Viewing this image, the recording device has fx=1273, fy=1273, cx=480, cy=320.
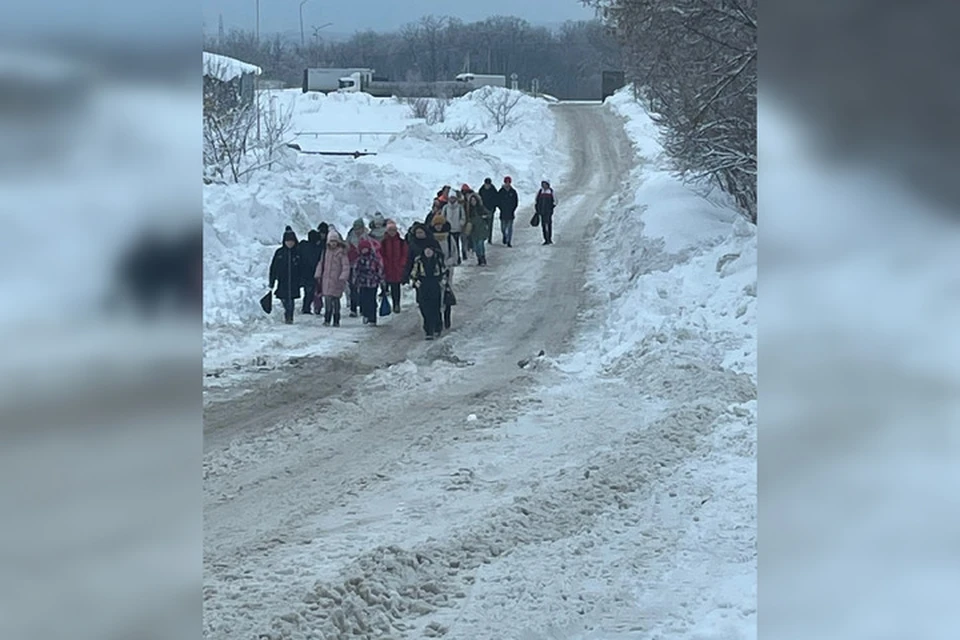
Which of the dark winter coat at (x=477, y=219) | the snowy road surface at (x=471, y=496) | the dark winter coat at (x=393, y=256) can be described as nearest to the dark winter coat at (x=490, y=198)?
the dark winter coat at (x=477, y=219)

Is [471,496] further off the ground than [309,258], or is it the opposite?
[309,258]

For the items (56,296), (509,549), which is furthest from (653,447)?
(56,296)

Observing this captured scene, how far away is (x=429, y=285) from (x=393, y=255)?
1.31 m

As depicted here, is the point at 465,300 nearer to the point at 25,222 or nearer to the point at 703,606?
the point at 703,606

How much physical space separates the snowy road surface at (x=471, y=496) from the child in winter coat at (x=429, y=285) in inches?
11.3

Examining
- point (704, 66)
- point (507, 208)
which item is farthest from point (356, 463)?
point (507, 208)

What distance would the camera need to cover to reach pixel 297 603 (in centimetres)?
736

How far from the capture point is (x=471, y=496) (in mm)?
9656

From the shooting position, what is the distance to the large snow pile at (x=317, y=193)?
1636cm

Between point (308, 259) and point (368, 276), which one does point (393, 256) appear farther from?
point (308, 259)

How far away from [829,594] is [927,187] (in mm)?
1166

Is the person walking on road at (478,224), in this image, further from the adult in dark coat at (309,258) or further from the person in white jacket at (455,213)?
the adult in dark coat at (309,258)

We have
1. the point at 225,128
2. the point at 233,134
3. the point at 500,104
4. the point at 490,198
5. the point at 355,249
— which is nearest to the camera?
the point at 355,249

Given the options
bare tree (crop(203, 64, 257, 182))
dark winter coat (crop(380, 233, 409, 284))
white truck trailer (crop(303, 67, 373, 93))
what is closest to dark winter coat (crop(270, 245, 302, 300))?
dark winter coat (crop(380, 233, 409, 284))
